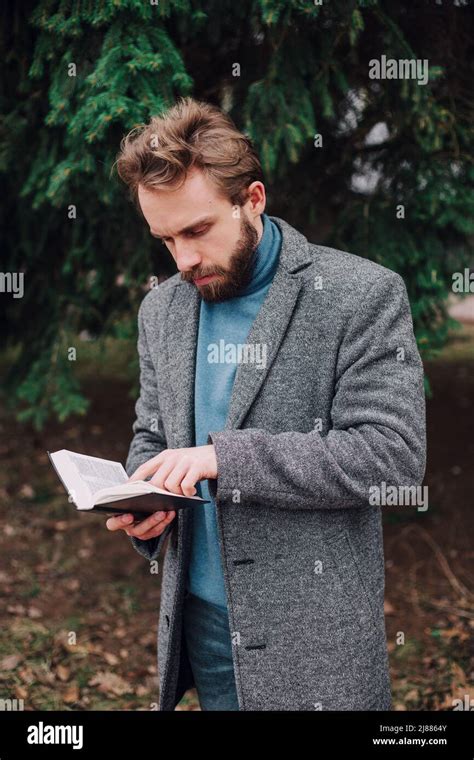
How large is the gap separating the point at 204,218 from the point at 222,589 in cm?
106

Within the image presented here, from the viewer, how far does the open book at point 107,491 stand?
70.9 inches

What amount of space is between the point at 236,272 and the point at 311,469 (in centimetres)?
60

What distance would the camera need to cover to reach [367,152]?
399 cm

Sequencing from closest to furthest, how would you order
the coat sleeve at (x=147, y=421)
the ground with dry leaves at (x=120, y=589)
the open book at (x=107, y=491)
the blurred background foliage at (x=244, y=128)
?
the open book at (x=107, y=491)
the coat sleeve at (x=147, y=421)
the blurred background foliage at (x=244, y=128)
the ground with dry leaves at (x=120, y=589)

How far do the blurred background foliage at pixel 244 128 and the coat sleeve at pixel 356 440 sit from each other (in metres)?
1.55

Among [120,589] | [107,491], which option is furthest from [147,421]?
[120,589]

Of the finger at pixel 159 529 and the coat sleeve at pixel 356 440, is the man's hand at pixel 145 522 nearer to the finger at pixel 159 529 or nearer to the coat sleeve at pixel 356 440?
the finger at pixel 159 529

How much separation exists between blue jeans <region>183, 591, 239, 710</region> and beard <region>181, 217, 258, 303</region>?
905 millimetres

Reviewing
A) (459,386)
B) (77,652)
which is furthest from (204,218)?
(459,386)

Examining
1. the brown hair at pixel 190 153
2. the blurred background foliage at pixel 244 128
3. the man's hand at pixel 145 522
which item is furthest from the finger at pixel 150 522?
the blurred background foliage at pixel 244 128

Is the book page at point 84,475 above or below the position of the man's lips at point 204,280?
below

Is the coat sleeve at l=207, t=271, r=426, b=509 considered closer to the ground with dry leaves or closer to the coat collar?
the coat collar

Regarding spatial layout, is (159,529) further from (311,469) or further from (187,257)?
(187,257)

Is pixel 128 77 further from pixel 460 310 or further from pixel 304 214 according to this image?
pixel 460 310
